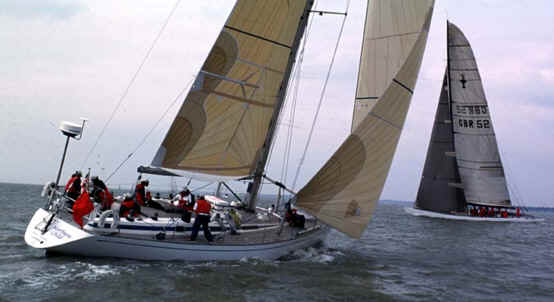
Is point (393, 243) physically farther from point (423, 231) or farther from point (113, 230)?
point (113, 230)

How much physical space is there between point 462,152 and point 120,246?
29997 millimetres

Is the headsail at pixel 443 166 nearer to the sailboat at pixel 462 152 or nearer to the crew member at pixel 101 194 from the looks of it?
the sailboat at pixel 462 152

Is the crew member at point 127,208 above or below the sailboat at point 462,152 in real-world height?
below

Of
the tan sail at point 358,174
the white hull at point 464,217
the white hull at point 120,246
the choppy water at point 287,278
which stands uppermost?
the tan sail at point 358,174

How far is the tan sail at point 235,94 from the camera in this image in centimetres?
1234

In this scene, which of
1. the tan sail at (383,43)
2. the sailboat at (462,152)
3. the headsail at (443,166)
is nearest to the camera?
the tan sail at (383,43)

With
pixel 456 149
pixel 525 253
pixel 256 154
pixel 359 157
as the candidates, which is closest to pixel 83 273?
pixel 256 154

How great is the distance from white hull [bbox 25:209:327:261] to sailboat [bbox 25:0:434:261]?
0.03 metres

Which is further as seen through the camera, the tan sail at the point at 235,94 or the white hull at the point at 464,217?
the white hull at the point at 464,217

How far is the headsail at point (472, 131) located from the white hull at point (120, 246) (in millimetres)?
27399

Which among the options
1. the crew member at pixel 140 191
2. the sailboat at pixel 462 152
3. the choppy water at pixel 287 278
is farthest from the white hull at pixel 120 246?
the sailboat at pixel 462 152

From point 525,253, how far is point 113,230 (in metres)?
16.5

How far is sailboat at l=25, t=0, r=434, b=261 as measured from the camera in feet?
38.7

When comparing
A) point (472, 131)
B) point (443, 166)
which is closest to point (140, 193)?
point (472, 131)
